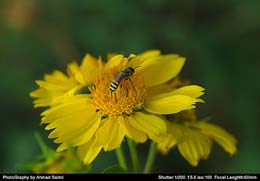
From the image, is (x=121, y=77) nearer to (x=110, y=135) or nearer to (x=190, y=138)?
(x=110, y=135)

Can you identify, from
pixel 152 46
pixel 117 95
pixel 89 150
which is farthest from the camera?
pixel 152 46

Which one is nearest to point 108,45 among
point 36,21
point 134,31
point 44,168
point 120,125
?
point 134,31

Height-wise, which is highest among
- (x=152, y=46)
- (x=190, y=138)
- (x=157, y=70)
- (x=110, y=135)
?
(x=157, y=70)

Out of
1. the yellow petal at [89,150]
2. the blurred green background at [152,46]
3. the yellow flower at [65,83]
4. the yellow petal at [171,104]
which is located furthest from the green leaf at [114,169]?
the blurred green background at [152,46]

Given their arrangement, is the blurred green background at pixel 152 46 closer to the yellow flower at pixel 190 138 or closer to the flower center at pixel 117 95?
the yellow flower at pixel 190 138

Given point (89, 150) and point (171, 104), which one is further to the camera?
point (171, 104)

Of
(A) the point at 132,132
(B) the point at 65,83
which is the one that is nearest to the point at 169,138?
(A) the point at 132,132
